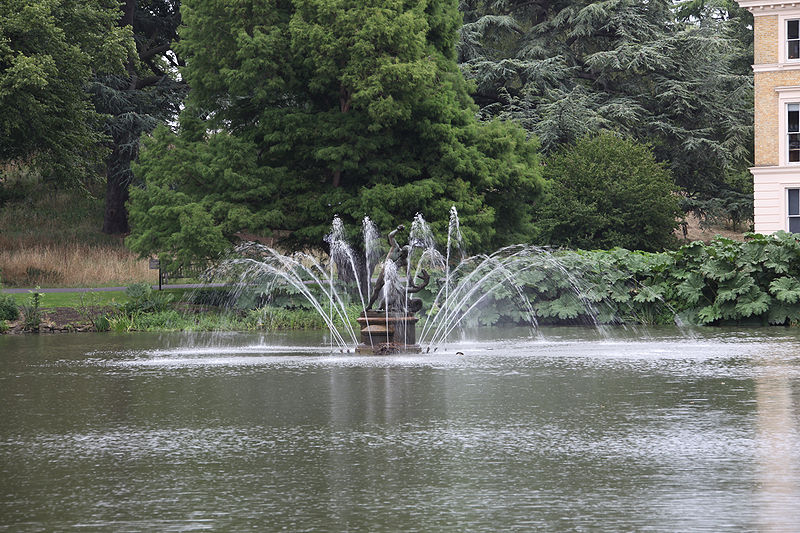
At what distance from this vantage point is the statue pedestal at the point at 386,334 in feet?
71.4

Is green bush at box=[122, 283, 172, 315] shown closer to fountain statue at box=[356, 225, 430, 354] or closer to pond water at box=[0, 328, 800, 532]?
fountain statue at box=[356, 225, 430, 354]

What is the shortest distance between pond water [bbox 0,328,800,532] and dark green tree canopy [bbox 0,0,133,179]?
2208cm

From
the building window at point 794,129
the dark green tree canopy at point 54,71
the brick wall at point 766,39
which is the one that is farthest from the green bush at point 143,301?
the brick wall at point 766,39

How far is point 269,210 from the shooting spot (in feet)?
115

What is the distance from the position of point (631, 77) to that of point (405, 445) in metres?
49.0

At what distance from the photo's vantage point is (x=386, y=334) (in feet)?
71.8

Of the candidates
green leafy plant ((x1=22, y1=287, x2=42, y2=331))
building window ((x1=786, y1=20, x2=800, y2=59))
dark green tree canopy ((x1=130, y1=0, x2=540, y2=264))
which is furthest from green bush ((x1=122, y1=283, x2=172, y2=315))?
building window ((x1=786, y1=20, x2=800, y2=59))

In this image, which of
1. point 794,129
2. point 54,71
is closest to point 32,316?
point 54,71

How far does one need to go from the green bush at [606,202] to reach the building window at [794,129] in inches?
191

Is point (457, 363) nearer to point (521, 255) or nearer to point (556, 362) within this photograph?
point (556, 362)

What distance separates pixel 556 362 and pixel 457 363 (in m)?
1.55

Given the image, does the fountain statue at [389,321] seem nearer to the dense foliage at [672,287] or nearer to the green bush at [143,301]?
the dense foliage at [672,287]

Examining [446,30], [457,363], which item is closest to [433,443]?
[457,363]

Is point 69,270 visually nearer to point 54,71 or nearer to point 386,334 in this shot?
point 54,71
